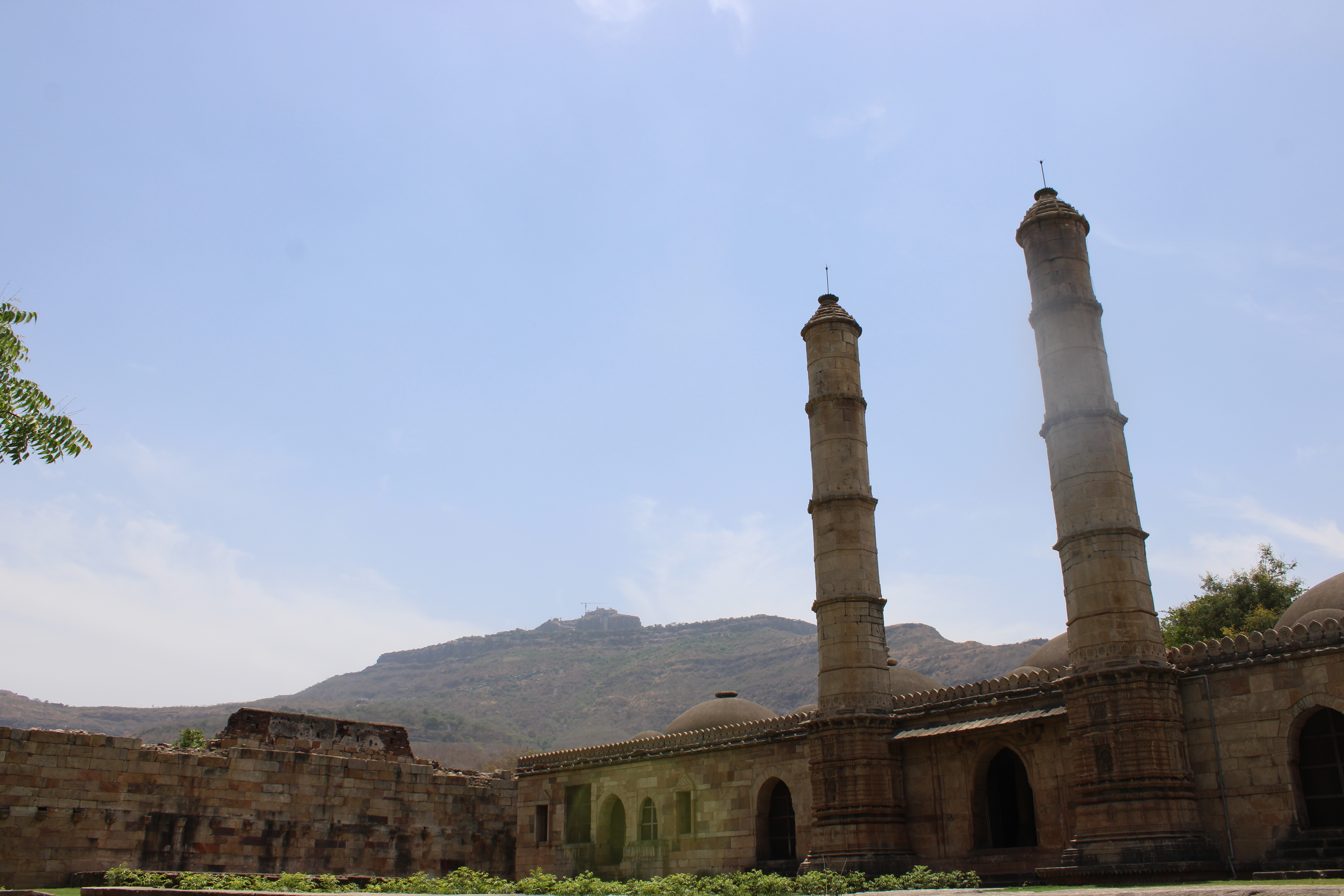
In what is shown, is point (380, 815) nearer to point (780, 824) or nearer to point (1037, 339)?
point (780, 824)

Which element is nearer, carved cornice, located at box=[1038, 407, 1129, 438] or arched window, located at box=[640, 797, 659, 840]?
carved cornice, located at box=[1038, 407, 1129, 438]

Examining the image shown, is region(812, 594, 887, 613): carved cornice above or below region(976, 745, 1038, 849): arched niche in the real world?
above

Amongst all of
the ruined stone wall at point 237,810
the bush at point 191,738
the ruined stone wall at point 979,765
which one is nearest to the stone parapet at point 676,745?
the ruined stone wall at point 237,810

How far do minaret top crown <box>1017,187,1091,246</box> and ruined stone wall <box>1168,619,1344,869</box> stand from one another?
592 cm

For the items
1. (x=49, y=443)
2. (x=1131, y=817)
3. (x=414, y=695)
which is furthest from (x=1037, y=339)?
(x=414, y=695)

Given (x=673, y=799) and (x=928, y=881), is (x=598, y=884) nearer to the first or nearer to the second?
(x=928, y=881)

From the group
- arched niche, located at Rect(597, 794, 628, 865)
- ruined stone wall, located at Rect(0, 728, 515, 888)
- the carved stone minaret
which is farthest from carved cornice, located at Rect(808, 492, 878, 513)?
ruined stone wall, located at Rect(0, 728, 515, 888)

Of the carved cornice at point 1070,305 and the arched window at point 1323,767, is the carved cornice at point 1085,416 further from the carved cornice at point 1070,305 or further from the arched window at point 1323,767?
the arched window at point 1323,767

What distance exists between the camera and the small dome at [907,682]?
16.9 metres

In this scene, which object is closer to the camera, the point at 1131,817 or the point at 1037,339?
the point at 1131,817

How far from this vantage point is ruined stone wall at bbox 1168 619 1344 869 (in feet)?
33.6

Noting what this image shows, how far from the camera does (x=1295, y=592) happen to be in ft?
76.2

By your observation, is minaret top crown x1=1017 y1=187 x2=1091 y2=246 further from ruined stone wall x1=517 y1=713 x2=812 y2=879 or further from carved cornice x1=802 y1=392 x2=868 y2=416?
ruined stone wall x1=517 y1=713 x2=812 y2=879

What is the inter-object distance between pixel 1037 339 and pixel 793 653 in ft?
250
